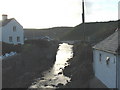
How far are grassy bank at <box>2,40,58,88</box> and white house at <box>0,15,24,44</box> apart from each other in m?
5.58

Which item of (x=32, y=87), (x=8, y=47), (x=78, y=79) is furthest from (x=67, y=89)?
(x=8, y=47)

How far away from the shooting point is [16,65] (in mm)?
33562

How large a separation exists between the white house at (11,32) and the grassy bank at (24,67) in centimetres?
558

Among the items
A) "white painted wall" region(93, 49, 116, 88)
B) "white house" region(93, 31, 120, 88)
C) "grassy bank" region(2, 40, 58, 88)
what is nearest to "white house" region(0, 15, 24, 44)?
"grassy bank" region(2, 40, 58, 88)

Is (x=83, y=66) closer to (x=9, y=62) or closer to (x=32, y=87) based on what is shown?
(x=32, y=87)

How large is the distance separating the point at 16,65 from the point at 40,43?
20123mm

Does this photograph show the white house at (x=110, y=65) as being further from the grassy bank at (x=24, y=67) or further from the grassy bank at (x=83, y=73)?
the grassy bank at (x=24, y=67)

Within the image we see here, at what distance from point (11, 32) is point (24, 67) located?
18.4m

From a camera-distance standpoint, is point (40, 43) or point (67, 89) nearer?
point (67, 89)

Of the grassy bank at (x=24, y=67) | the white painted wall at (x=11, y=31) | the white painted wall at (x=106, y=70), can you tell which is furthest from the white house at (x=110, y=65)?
the white painted wall at (x=11, y=31)

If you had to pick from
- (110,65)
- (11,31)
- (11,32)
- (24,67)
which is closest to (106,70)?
(110,65)

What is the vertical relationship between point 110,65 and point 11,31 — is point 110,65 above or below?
below

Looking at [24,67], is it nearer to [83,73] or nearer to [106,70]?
[83,73]

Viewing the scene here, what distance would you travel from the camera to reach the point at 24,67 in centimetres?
3541
